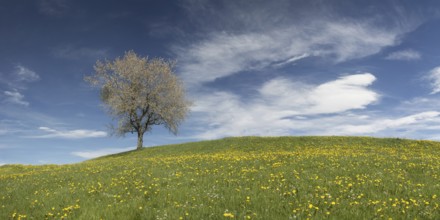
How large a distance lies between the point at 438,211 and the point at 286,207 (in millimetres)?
4543

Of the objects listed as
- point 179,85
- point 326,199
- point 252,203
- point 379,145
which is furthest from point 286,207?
point 179,85

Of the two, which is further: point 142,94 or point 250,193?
point 142,94

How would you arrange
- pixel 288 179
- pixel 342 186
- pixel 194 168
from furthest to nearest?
pixel 194 168
pixel 288 179
pixel 342 186

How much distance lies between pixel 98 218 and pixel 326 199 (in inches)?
301

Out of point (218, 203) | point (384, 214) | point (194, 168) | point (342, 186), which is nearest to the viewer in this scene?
point (384, 214)

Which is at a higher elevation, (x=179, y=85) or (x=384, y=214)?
(x=179, y=85)

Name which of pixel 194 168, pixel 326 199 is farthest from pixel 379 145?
pixel 326 199

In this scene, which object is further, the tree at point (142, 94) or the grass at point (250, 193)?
the tree at point (142, 94)

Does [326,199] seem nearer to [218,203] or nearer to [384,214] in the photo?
[384,214]

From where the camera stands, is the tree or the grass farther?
the tree

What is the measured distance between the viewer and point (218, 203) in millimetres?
12148

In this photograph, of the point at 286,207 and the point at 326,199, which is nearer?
the point at 286,207

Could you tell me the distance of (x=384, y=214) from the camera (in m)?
10.5

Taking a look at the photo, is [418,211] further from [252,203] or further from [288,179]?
[288,179]
